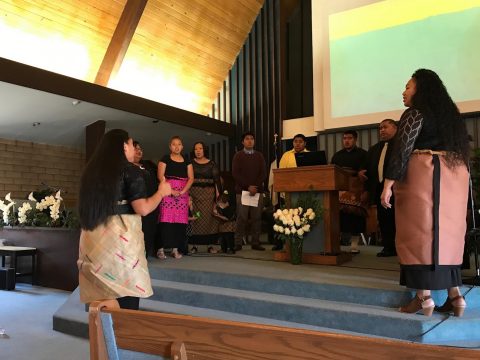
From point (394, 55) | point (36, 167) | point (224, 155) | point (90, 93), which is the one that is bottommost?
point (36, 167)

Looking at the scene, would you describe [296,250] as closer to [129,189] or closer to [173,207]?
[173,207]

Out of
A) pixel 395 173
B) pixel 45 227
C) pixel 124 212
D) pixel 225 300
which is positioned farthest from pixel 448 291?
pixel 45 227

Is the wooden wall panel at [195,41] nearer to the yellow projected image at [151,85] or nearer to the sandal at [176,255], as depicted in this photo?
the yellow projected image at [151,85]

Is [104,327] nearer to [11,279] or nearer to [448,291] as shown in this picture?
[448,291]

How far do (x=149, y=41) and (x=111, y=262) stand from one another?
18.8ft

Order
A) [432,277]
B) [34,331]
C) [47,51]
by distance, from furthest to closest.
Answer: [47,51]
[34,331]
[432,277]

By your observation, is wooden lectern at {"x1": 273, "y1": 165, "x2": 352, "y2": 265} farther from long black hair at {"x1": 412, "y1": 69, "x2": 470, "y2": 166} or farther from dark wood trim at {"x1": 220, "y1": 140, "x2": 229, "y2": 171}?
dark wood trim at {"x1": 220, "y1": 140, "x2": 229, "y2": 171}

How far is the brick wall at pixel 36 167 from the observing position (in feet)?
25.4

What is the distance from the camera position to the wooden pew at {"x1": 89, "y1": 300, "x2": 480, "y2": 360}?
699 mm

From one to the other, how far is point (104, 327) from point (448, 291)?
2.27m

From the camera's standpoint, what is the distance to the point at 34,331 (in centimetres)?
346

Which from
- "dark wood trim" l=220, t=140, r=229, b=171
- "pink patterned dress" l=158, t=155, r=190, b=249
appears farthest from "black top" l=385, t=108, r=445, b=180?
"dark wood trim" l=220, t=140, r=229, b=171

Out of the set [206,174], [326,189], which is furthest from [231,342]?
[206,174]

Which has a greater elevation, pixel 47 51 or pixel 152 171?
pixel 47 51
